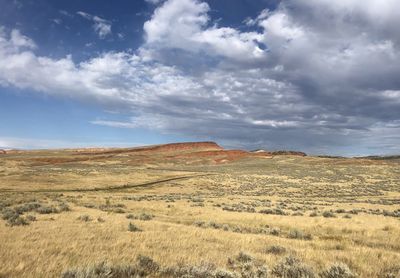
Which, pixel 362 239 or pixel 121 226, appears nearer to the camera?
pixel 362 239

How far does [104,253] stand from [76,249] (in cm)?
75

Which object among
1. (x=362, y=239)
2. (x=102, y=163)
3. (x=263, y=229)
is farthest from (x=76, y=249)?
(x=102, y=163)

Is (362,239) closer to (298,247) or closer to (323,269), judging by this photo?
(298,247)

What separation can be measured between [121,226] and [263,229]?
5.38 metres

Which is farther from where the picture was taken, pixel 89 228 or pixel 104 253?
pixel 89 228

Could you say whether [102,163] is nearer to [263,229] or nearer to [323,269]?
[263,229]

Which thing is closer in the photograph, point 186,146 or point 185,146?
point 185,146

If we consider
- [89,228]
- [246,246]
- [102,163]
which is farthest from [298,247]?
[102,163]

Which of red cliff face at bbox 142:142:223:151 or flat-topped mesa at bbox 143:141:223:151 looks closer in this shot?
red cliff face at bbox 142:142:223:151

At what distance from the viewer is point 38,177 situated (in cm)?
4991

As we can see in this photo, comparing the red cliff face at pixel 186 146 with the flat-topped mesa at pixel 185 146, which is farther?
the flat-topped mesa at pixel 185 146

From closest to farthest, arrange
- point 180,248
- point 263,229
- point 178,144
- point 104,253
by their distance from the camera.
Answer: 1. point 104,253
2. point 180,248
3. point 263,229
4. point 178,144

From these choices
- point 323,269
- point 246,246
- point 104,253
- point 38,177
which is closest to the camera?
point 323,269

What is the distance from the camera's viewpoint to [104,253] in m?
8.84
